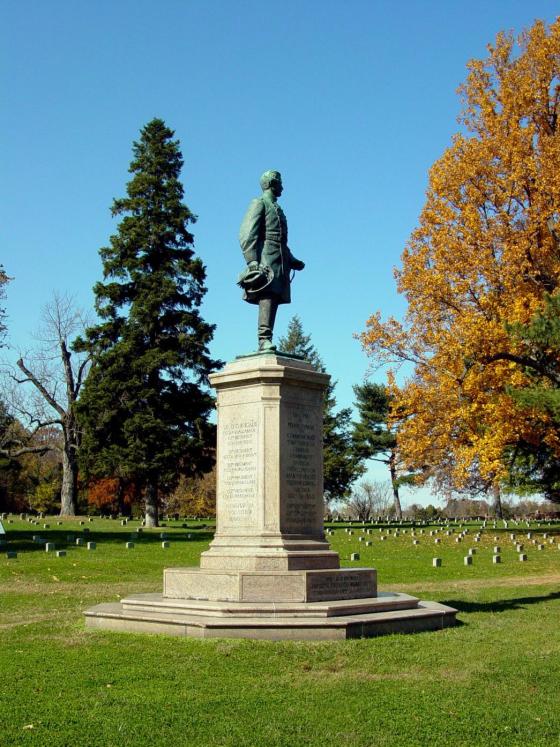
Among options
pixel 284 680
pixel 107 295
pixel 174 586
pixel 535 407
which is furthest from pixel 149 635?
pixel 107 295

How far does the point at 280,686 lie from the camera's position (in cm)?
747

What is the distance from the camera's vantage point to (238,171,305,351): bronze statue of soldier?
1270 cm

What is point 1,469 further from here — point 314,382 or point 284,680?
point 284,680

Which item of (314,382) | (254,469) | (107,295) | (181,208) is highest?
(181,208)

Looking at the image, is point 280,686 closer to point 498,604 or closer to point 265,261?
point 265,261

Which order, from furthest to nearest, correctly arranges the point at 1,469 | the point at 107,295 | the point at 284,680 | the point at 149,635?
the point at 1,469, the point at 107,295, the point at 149,635, the point at 284,680

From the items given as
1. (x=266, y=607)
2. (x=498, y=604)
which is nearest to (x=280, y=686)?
(x=266, y=607)

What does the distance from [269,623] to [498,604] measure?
19.1 feet

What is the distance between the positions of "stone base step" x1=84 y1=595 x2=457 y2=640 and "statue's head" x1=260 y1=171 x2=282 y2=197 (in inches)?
257

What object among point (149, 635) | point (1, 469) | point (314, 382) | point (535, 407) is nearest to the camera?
point (149, 635)

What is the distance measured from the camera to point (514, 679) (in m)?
7.86

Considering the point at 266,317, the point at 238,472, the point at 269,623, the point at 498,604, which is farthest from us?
the point at 498,604

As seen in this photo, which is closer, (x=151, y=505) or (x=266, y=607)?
(x=266, y=607)

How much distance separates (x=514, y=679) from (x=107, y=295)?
34.2 metres
